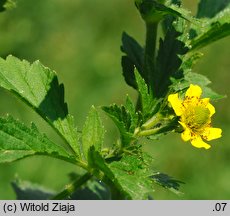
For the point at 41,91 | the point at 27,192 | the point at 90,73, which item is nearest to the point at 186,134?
the point at 41,91

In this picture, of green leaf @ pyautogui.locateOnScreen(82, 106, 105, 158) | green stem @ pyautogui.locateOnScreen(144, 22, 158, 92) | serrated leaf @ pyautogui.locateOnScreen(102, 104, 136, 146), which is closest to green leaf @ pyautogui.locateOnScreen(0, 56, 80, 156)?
green leaf @ pyautogui.locateOnScreen(82, 106, 105, 158)

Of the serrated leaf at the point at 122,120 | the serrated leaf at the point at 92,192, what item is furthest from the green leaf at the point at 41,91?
the serrated leaf at the point at 92,192

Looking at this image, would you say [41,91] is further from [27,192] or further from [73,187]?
[27,192]

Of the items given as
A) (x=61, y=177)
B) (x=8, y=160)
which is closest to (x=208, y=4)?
(x=8, y=160)

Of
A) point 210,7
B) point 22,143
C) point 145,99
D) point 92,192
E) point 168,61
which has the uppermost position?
point 210,7

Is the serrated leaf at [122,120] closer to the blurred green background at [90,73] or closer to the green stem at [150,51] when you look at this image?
the green stem at [150,51]
